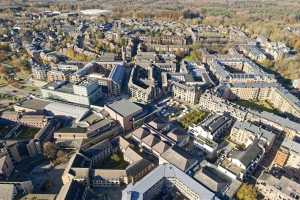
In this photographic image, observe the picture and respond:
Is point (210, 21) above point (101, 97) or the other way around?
above

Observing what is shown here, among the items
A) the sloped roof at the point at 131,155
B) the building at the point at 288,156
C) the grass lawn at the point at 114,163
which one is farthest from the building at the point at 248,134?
the grass lawn at the point at 114,163

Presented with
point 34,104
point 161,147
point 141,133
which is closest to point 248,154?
point 161,147

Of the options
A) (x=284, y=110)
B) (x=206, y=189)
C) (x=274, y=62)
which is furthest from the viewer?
(x=274, y=62)

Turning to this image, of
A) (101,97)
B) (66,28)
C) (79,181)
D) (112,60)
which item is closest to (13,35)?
(66,28)

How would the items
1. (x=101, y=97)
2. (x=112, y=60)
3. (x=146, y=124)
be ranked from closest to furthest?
(x=146, y=124), (x=101, y=97), (x=112, y=60)

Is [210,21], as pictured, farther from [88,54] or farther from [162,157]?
[162,157]

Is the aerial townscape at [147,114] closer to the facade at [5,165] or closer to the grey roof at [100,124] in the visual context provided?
the facade at [5,165]
